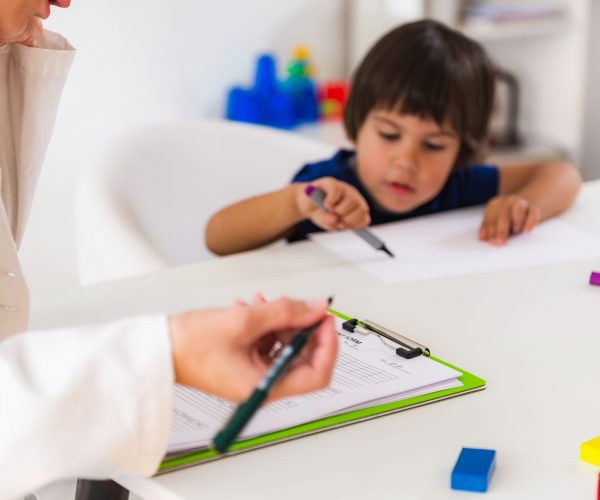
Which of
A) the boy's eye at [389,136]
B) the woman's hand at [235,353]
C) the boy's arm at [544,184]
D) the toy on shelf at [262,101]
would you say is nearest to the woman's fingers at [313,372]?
the woman's hand at [235,353]

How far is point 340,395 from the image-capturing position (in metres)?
0.70

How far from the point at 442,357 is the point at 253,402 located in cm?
30

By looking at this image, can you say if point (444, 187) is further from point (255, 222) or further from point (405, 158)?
point (255, 222)

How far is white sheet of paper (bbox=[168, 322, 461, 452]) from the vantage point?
65 cm

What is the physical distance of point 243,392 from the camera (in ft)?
1.81

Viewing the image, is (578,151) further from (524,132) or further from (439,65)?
(439,65)

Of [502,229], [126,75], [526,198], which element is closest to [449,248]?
[502,229]

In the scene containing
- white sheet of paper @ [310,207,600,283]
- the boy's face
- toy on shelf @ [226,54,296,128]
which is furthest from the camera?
toy on shelf @ [226,54,296,128]

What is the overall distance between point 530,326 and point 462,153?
0.65 m

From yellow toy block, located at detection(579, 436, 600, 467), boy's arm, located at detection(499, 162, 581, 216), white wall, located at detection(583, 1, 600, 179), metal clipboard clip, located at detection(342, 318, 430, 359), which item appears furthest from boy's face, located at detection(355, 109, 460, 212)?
white wall, located at detection(583, 1, 600, 179)

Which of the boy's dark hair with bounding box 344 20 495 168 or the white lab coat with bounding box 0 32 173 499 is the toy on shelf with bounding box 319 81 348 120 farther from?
the white lab coat with bounding box 0 32 173 499

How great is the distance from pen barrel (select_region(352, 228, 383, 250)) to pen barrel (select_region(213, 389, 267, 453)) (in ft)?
1.78

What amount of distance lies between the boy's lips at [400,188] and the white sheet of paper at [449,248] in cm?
13

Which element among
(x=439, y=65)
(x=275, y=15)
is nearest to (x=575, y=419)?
(x=439, y=65)
